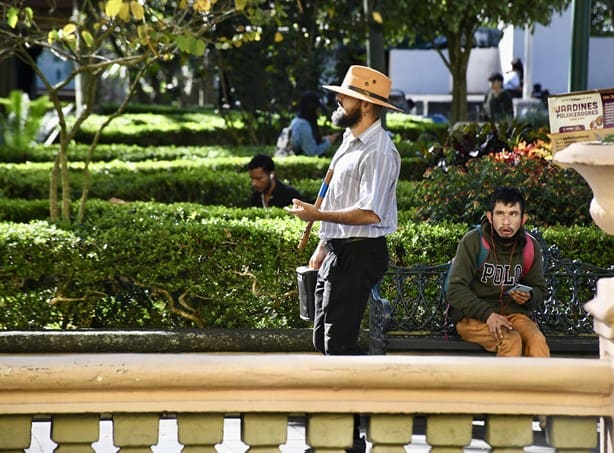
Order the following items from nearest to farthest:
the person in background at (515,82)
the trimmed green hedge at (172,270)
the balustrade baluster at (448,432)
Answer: the balustrade baluster at (448,432), the trimmed green hedge at (172,270), the person in background at (515,82)

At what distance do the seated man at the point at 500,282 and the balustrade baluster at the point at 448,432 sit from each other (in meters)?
2.67

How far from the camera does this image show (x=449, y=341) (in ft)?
23.4

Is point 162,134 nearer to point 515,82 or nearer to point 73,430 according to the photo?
point 515,82

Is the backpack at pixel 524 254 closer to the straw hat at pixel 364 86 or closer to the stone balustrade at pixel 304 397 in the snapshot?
the straw hat at pixel 364 86

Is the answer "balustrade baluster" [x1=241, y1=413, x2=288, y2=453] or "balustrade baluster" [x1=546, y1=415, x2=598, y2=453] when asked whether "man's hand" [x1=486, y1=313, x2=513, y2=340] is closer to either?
"balustrade baluster" [x1=546, y1=415, x2=598, y2=453]

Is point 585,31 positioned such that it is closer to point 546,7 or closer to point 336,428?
point 336,428

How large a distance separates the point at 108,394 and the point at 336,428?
2.34 ft

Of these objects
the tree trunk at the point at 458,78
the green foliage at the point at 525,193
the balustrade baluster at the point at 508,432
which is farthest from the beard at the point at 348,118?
the tree trunk at the point at 458,78

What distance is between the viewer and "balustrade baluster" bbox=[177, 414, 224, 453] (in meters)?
3.94

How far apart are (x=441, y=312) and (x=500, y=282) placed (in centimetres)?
88

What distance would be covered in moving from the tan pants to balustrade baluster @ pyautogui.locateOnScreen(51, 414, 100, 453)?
318 cm

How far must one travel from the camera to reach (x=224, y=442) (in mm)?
6473

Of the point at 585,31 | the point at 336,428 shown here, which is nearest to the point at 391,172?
the point at 336,428

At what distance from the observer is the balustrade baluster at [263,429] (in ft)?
13.0
